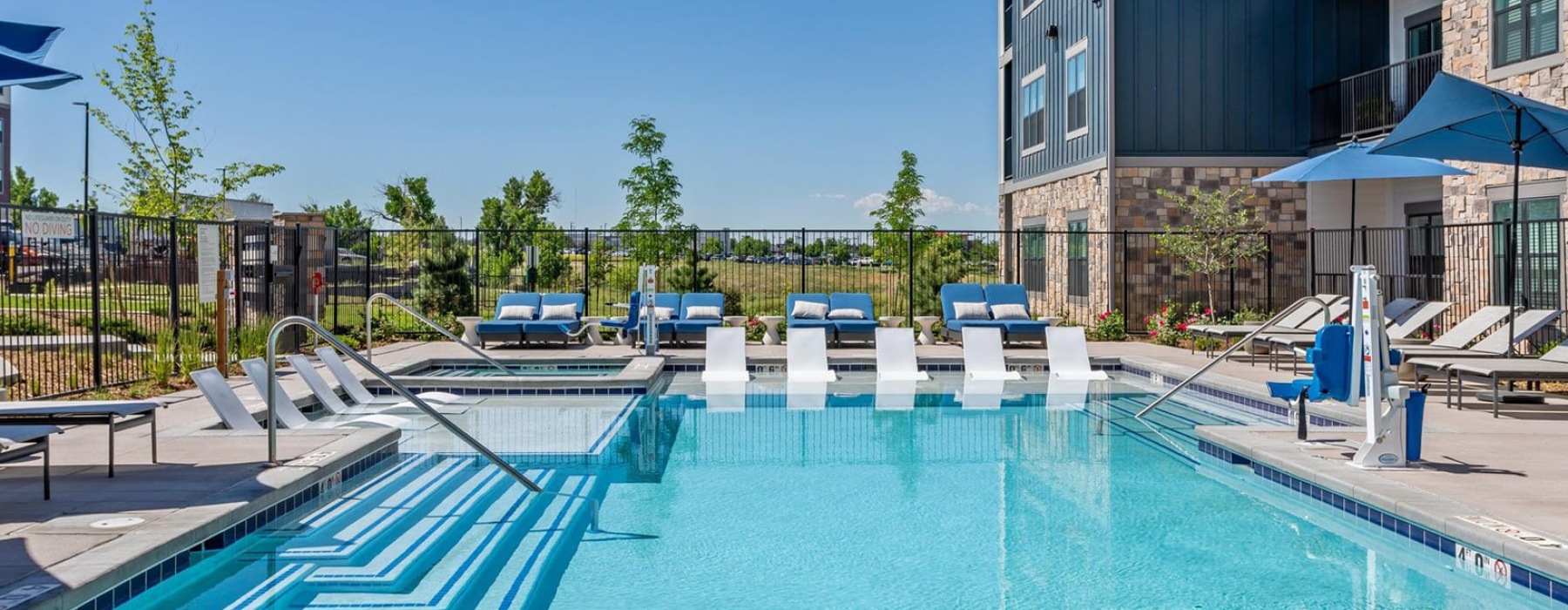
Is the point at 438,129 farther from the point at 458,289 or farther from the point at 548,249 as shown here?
the point at 458,289

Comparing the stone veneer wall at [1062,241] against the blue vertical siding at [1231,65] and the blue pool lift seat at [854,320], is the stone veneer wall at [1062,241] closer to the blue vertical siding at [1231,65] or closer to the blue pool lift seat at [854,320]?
the blue vertical siding at [1231,65]

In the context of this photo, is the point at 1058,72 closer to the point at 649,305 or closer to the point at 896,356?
the point at 896,356

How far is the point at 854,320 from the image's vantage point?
14766 millimetres

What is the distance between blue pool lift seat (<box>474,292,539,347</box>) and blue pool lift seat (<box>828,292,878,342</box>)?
414 cm

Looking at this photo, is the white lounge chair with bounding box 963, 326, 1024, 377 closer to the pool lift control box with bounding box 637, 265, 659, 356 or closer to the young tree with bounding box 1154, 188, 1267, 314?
the pool lift control box with bounding box 637, 265, 659, 356

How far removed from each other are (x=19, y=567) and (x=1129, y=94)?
1499 centimetres

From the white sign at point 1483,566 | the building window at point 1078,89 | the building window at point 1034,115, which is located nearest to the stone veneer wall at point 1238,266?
the building window at point 1078,89

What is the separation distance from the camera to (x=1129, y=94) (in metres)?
16.1

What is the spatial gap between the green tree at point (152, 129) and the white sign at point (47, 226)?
6.42m

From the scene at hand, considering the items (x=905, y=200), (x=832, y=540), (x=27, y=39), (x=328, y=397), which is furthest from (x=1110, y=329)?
(x=27, y=39)

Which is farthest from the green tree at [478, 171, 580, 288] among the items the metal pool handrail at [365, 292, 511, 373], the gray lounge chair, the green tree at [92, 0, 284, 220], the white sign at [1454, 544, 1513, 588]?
the white sign at [1454, 544, 1513, 588]

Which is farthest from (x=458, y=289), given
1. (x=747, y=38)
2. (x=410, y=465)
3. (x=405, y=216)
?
(x=405, y=216)

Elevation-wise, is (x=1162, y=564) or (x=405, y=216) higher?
(x=405, y=216)

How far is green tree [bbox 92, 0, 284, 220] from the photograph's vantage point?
14.2 meters
